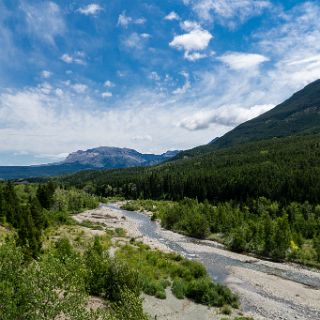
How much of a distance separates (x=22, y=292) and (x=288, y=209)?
96721 mm

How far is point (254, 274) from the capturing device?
61.6 m

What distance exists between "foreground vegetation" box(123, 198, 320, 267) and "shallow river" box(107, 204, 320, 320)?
456 centimetres

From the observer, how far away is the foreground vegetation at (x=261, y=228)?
244 ft

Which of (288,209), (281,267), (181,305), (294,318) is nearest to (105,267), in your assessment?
(181,305)

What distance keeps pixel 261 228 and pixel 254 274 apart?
832 inches

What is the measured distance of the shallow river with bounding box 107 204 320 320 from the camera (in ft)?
148

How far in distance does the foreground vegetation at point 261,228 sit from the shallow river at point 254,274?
4558mm

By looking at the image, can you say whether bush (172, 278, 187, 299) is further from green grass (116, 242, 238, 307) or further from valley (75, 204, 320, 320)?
valley (75, 204, 320, 320)

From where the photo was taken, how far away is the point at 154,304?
42656 millimetres

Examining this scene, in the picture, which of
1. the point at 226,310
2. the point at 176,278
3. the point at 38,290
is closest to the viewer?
the point at 38,290

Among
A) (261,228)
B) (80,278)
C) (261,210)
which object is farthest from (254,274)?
(261,210)

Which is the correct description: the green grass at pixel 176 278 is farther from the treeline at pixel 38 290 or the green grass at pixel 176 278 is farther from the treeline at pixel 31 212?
the treeline at pixel 38 290

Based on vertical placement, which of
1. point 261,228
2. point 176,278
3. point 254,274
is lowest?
point 254,274

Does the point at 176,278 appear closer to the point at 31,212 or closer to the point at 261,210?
the point at 31,212
